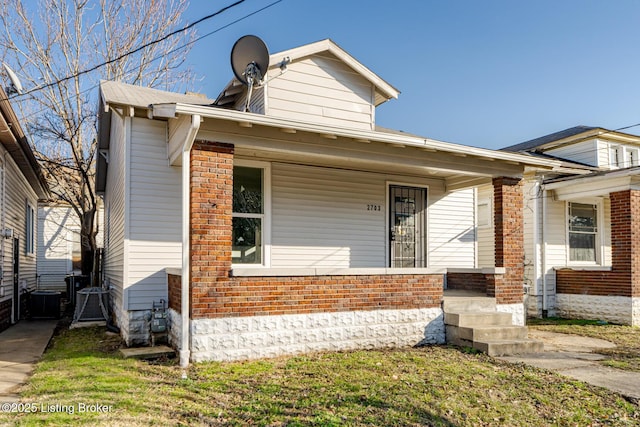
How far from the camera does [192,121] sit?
5891 mm

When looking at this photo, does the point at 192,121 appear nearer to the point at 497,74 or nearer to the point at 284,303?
the point at 284,303

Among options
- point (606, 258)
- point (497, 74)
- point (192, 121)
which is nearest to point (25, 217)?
point (192, 121)

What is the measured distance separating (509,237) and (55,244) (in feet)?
64.0

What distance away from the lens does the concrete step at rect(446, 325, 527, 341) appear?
7037 millimetres

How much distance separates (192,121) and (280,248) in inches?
130

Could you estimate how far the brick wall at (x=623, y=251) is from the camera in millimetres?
10453

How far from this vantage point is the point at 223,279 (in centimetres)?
621

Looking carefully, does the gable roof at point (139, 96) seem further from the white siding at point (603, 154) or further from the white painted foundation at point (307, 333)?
the white siding at point (603, 154)

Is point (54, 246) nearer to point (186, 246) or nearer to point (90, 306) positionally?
point (90, 306)

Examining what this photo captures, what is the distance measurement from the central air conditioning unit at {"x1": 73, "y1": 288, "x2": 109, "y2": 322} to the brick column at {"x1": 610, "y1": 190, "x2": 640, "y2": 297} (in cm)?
1104

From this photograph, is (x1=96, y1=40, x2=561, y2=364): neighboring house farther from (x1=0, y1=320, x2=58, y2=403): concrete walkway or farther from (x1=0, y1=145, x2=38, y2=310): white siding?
(x1=0, y1=145, x2=38, y2=310): white siding

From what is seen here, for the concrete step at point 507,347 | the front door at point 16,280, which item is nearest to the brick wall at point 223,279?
the concrete step at point 507,347

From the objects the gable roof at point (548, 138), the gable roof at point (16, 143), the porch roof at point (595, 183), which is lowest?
the porch roof at point (595, 183)

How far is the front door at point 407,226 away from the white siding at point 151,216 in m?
4.36
